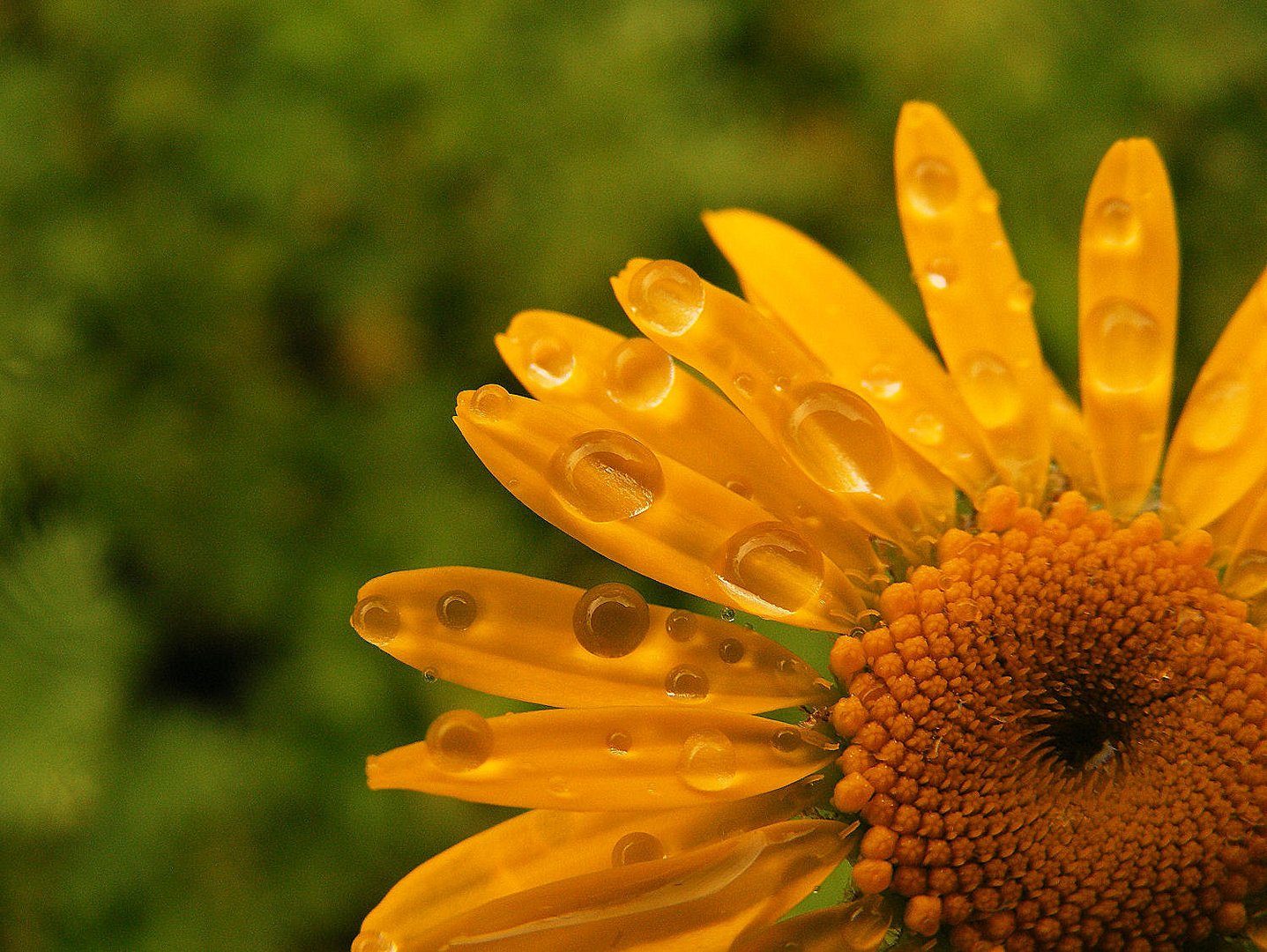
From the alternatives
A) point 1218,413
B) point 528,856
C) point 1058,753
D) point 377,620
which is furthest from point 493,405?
point 1218,413

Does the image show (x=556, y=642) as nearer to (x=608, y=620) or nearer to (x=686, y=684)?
(x=608, y=620)

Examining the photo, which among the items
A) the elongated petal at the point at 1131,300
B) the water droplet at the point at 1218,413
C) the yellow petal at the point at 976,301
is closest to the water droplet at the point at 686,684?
the yellow petal at the point at 976,301

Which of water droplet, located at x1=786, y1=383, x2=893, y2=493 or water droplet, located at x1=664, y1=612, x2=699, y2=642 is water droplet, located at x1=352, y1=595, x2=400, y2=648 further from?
water droplet, located at x1=786, y1=383, x2=893, y2=493

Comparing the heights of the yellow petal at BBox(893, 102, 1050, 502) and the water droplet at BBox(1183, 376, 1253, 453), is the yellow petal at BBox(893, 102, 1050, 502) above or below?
above

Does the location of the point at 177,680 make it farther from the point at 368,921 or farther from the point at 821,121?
the point at 821,121

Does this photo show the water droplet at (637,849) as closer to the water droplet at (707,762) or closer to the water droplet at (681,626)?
the water droplet at (707,762)

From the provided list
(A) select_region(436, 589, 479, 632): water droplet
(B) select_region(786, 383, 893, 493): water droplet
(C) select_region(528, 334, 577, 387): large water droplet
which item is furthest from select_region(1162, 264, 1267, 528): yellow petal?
(A) select_region(436, 589, 479, 632): water droplet
